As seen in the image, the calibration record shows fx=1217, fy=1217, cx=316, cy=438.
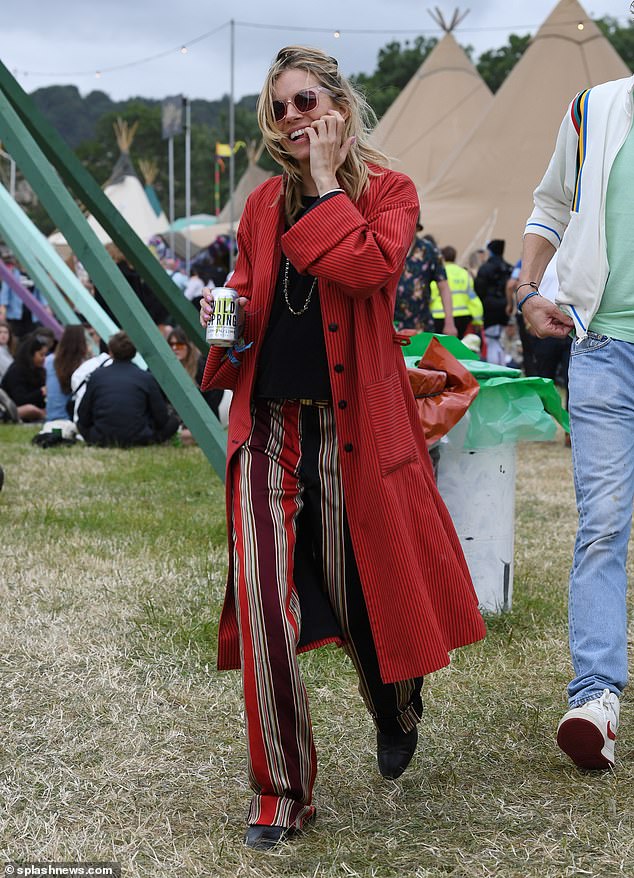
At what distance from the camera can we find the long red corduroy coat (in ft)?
9.02

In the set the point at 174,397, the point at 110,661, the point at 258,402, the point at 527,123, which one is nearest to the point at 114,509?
the point at 174,397

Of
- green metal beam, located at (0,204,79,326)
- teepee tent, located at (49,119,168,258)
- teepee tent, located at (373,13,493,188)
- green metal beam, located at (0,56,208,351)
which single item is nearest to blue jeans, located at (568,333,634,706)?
green metal beam, located at (0,56,208,351)

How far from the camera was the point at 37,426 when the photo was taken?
11.9m

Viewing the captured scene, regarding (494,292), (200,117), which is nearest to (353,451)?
(494,292)

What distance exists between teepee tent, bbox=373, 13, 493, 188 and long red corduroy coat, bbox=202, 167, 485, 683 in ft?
78.4

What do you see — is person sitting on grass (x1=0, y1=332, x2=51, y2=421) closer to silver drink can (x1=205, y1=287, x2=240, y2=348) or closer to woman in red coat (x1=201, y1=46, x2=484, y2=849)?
woman in red coat (x1=201, y1=46, x2=484, y2=849)

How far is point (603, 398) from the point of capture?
3189 mm

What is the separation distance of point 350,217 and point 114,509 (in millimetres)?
4770

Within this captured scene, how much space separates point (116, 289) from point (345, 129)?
363cm

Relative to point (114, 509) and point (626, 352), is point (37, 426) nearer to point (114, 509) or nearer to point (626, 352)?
point (114, 509)

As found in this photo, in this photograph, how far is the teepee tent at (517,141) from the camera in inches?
837

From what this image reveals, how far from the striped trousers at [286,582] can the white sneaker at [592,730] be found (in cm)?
54

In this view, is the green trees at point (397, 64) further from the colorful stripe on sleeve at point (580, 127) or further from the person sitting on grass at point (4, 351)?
the colorful stripe on sleeve at point (580, 127)

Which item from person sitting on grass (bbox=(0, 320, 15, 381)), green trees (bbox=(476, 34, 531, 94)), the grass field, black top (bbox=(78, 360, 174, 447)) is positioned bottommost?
the grass field
